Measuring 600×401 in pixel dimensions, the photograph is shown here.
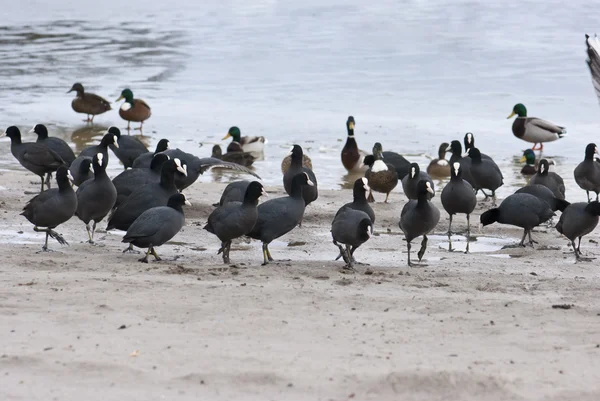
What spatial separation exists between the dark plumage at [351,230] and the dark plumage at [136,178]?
269 cm

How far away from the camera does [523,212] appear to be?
36.1 ft

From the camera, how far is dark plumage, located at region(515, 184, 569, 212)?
38.1 feet

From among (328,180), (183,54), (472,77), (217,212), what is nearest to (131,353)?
(217,212)

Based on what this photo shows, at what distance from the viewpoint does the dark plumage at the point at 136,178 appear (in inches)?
454

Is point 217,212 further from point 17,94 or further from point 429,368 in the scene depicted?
point 17,94

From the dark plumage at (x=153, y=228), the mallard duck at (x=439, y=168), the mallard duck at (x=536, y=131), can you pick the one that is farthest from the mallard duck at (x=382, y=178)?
the mallard duck at (x=536, y=131)

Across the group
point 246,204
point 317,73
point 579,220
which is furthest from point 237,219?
point 317,73

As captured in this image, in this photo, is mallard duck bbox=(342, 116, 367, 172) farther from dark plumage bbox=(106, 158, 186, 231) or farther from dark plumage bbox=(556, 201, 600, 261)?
dark plumage bbox=(556, 201, 600, 261)

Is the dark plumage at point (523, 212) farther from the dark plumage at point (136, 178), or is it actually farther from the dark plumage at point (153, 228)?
the dark plumage at point (136, 178)

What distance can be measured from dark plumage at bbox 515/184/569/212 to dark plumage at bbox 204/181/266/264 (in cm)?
376

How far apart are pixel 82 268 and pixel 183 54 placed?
79.0ft

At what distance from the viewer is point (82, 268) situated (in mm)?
8688

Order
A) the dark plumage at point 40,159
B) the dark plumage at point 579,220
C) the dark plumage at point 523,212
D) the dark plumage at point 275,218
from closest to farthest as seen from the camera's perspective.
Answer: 1. the dark plumage at point 275,218
2. the dark plumage at point 579,220
3. the dark plumage at point 523,212
4. the dark plumage at point 40,159

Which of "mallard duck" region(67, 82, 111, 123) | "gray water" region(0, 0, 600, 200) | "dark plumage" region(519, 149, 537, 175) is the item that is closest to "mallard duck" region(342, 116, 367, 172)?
"gray water" region(0, 0, 600, 200)
